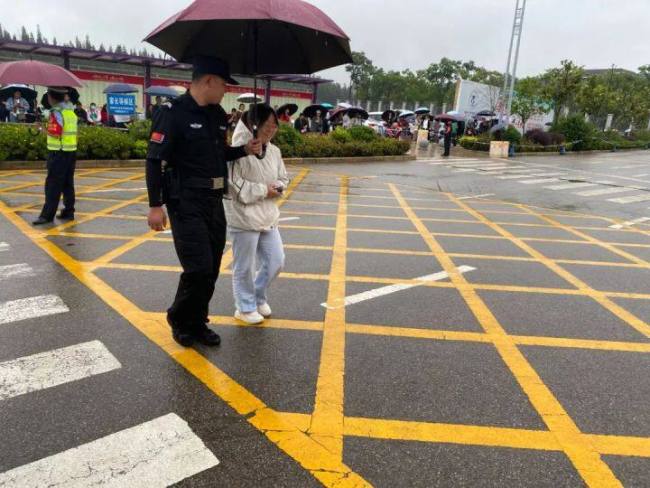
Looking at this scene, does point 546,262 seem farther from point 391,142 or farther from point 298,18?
point 391,142

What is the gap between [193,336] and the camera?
367cm

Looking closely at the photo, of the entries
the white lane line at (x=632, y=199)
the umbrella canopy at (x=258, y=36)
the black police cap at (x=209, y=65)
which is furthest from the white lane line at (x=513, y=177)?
the black police cap at (x=209, y=65)

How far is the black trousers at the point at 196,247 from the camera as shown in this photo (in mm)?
3309

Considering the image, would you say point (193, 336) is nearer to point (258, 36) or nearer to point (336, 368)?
point (336, 368)

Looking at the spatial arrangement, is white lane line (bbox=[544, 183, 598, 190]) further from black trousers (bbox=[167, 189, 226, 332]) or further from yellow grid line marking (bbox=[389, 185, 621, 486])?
black trousers (bbox=[167, 189, 226, 332])

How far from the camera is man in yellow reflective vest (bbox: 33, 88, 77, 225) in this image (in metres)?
6.63

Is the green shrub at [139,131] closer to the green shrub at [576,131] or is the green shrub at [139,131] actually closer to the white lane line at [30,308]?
the white lane line at [30,308]

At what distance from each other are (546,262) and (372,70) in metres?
63.0

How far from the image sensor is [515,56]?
91.1 feet

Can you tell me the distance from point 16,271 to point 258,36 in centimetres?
326

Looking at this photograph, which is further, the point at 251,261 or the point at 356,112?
the point at 356,112

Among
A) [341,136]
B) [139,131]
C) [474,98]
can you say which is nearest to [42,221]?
[139,131]

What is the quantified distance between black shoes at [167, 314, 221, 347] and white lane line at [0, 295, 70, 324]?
3.65 ft

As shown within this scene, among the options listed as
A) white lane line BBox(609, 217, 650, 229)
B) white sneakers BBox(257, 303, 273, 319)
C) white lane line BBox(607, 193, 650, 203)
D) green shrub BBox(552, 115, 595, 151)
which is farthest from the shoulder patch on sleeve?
green shrub BBox(552, 115, 595, 151)
